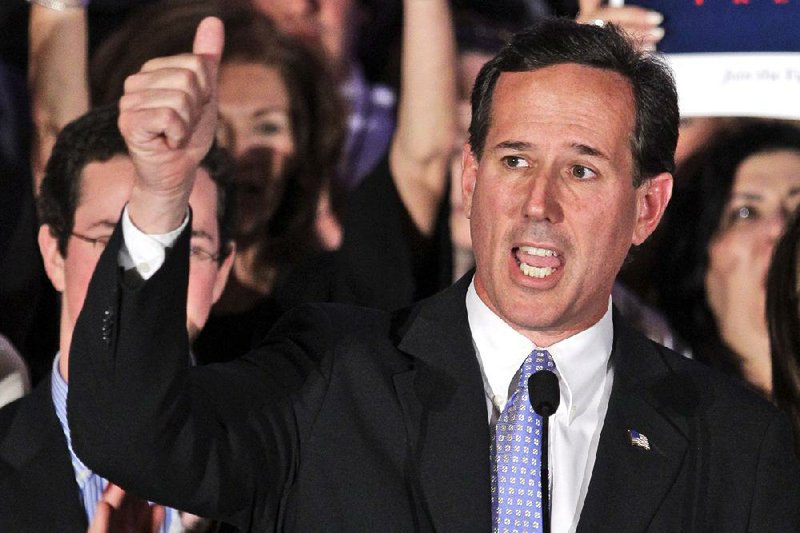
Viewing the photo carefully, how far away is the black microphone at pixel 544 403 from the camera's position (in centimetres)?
178

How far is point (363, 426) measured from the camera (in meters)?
1.89

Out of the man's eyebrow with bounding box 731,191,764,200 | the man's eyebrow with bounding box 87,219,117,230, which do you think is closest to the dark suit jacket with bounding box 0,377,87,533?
the man's eyebrow with bounding box 87,219,117,230

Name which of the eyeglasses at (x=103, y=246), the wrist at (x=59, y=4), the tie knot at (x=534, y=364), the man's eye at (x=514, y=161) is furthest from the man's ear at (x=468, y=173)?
the wrist at (x=59, y=4)

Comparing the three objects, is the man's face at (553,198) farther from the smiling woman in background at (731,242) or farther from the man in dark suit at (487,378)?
the smiling woman in background at (731,242)

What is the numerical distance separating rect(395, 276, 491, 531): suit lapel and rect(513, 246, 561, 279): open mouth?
0.14 meters

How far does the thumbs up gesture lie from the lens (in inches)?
58.3

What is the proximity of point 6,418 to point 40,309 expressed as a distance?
1.38ft

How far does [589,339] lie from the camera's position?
208 centimetres

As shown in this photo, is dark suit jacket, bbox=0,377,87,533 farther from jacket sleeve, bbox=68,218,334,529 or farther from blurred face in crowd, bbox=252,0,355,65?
blurred face in crowd, bbox=252,0,355,65

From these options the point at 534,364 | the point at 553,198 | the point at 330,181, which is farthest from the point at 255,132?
the point at 534,364

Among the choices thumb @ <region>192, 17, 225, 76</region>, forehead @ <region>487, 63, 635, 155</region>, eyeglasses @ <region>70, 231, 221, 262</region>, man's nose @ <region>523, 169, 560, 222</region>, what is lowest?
eyeglasses @ <region>70, 231, 221, 262</region>

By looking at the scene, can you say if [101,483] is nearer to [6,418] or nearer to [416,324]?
[6,418]

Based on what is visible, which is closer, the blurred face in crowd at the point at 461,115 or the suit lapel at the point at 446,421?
the suit lapel at the point at 446,421

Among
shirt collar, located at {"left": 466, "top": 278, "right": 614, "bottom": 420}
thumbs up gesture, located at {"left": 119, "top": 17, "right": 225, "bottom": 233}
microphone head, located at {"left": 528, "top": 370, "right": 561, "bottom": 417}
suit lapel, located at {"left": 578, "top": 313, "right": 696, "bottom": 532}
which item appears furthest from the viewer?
shirt collar, located at {"left": 466, "top": 278, "right": 614, "bottom": 420}
